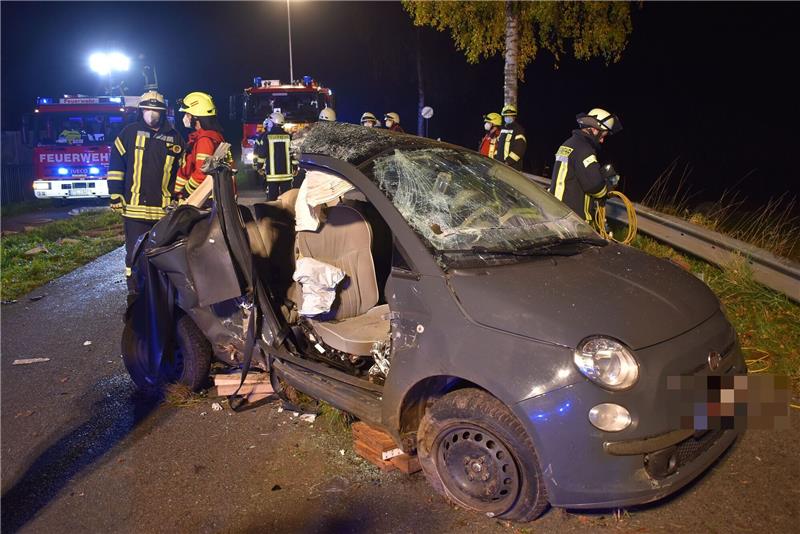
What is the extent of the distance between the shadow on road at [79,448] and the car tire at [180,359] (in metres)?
0.17

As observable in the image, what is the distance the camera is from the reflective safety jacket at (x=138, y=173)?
19.2 ft

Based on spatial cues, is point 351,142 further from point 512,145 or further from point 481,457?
point 512,145

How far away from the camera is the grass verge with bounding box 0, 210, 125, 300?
26.0 feet

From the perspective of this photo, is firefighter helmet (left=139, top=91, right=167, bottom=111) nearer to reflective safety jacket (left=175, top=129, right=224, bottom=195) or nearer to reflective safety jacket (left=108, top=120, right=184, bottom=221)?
reflective safety jacket (left=108, top=120, right=184, bottom=221)

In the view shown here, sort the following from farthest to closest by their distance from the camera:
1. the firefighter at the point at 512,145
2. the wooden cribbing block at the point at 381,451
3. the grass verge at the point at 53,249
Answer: the firefighter at the point at 512,145 < the grass verge at the point at 53,249 < the wooden cribbing block at the point at 381,451

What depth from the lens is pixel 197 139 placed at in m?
6.12

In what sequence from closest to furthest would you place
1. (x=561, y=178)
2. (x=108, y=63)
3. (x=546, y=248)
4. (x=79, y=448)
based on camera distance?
1. (x=546, y=248)
2. (x=79, y=448)
3. (x=561, y=178)
4. (x=108, y=63)

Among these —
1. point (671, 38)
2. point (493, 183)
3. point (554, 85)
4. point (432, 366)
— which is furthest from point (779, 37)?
point (432, 366)

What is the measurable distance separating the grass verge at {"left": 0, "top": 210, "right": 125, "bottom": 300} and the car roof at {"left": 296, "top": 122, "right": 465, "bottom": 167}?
17.4 ft

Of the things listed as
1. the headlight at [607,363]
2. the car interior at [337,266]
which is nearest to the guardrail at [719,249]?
the headlight at [607,363]

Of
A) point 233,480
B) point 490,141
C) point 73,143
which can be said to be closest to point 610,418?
point 233,480

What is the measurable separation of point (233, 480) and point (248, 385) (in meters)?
0.98

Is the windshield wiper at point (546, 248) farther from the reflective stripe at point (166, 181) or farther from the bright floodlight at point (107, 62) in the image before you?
the bright floodlight at point (107, 62)

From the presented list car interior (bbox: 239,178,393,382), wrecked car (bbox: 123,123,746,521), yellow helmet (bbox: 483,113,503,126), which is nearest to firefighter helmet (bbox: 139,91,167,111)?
wrecked car (bbox: 123,123,746,521)
